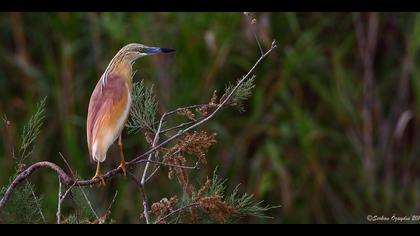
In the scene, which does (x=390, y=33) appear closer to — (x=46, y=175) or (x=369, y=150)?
(x=369, y=150)

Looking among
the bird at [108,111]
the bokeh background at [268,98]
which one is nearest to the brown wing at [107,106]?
the bird at [108,111]

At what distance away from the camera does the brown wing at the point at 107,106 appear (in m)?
2.55

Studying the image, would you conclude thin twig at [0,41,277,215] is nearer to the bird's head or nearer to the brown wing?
the brown wing

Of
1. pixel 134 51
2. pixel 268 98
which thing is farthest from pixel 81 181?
pixel 268 98

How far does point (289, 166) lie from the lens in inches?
204

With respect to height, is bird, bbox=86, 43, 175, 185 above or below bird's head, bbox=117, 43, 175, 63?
below

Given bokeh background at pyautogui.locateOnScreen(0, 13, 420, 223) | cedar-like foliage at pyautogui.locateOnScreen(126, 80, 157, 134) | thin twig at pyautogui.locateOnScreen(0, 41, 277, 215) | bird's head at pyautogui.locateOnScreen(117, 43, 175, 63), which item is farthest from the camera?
bokeh background at pyautogui.locateOnScreen(0, 13, 420, 223)

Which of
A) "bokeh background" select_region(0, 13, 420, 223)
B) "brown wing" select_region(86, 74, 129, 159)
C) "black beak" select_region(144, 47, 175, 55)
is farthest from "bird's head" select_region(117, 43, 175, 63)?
"bokeh background" select_region(0, 13, 420, 223)

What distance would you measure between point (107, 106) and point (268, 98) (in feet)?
8.66

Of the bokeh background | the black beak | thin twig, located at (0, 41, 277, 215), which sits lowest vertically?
the bokeh background

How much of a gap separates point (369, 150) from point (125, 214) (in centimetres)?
142

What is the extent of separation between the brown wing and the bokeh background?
2250mm

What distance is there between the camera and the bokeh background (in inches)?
196

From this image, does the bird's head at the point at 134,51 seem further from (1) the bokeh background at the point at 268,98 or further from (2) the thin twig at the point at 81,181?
(1) the bokeh background at the point at 268,98
